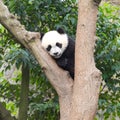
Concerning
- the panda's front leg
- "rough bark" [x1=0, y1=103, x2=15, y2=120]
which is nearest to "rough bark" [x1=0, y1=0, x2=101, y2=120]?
the panda's front leg

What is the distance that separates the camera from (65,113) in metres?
2.39

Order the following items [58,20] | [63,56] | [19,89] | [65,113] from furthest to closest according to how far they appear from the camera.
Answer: [19,89]
[58,20]
[63,56]
[65,113]

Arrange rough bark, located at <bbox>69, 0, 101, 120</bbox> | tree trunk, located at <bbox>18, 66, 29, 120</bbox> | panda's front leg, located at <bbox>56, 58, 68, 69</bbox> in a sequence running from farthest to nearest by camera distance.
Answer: tree trunk, located at <bbox>18, 66, 29, 120</bbox>, panda's front leg, located at <bbox>56, 58, 68, 69</bbox>, rough bark, located at <bbox>69, 0, 101, 120</bbox>

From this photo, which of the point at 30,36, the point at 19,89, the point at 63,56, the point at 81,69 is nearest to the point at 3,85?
the point at 19,89

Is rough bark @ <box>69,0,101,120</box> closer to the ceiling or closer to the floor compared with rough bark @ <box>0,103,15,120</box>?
closer to the ceiling

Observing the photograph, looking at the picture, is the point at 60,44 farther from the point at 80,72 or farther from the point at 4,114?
the point at 80,72

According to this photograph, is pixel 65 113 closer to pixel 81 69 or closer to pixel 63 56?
pixel 81 69

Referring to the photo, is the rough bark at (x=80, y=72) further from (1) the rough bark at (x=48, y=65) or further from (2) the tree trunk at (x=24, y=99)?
(2) the tree trunk at (x=24, y=99)

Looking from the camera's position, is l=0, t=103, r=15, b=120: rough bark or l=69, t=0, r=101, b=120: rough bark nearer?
l=69, t=0, r=101, b=120: rough bark

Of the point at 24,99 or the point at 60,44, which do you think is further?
the point at 24,99

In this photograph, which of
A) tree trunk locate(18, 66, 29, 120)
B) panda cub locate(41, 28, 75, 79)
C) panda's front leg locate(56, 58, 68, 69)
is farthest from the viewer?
tree trunk locate(18, 66, 29, 120)

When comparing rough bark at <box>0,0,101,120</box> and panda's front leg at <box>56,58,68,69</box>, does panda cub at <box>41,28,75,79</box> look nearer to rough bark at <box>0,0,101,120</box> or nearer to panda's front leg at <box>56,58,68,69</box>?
panda's front leg at <box>56,58,68,69</box>

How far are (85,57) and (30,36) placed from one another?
458mm

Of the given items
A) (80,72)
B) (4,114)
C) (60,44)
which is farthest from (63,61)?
(4,114)
